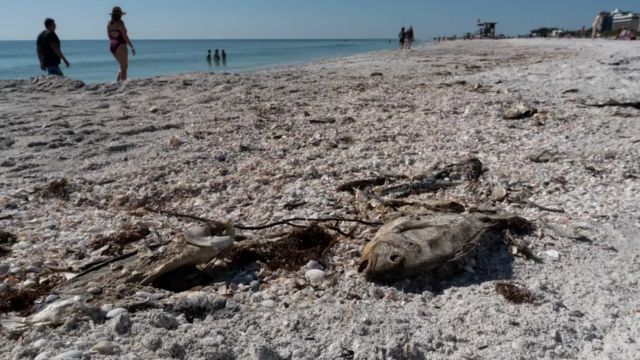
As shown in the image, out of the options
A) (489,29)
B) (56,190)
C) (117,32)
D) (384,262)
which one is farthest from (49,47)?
(489,29)

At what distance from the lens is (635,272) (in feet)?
11.7

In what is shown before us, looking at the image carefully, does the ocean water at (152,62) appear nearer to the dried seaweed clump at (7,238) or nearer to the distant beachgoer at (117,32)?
the distant beachgoer at (117,32)

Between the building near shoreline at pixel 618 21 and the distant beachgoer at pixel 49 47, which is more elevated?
the building near shoreline at pixel 618 21

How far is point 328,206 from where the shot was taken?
4898 millimetres

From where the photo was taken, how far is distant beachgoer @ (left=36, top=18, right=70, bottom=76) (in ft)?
41.2

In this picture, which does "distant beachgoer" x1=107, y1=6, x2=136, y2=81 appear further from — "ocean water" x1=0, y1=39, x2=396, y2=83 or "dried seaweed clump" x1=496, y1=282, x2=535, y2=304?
"ocean water" x1=0, y1=39, x2=396, y2=83

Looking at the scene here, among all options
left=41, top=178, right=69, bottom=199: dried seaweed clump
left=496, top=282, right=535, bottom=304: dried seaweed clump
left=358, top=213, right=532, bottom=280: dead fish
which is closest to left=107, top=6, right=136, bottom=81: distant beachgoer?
left=41, top=178, right=69, bottom=199: dried seaweed clump

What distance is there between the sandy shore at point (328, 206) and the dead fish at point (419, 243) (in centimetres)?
13

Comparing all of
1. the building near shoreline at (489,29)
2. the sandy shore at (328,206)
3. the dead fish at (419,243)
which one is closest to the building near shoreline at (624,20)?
the building near shoreline at (489,29)

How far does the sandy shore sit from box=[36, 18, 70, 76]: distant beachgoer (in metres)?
2.27

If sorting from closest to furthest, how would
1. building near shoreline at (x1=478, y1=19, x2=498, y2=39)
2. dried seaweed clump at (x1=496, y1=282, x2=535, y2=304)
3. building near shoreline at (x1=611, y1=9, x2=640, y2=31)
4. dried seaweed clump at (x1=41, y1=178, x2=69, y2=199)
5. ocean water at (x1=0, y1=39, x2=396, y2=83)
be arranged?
dried seaweed clump at (x1=496, y1=282, x2=535, y2=304), dried seaweed clump at (x1=41, y1=178, x2=69, y2=199), ocean water at (x1=0, y1=39, x2=396, y2=83), building near shoreline at (x1=611, y1=9, x2=640, y2=31), building near shoreline at (x1=478, y1=19, x2=498, y2=39)

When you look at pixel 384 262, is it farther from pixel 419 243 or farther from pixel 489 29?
pixel 489 29

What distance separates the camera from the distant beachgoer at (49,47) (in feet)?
41.2

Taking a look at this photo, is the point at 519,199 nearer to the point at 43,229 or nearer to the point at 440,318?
the point at 440,318
